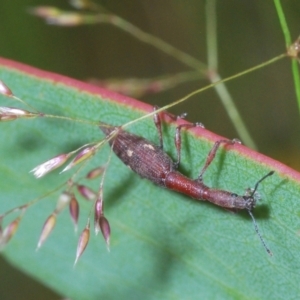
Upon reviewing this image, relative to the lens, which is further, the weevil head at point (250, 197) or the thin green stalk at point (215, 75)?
the thin green stalk at point (215, 75)


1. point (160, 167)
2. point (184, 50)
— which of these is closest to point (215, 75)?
point (184, 50)

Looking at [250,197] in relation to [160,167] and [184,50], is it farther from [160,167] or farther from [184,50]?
[184,50]

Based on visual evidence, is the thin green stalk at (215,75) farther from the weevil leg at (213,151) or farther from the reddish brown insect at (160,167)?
the weevil leg at (213,151)

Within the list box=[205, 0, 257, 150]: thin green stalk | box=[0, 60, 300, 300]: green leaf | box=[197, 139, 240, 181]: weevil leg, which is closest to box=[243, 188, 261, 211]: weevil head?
box=[0, 60, 300, 300]: green leaf

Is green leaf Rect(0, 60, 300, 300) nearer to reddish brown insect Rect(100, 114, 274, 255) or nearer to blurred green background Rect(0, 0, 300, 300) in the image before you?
reddish brown insect Rect(100, 114, 274, 255)

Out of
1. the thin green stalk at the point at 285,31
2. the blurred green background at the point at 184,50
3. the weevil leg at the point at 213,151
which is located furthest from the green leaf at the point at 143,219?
the blurred green background at the point at 184,50

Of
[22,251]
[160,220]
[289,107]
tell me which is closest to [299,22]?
[289,107]

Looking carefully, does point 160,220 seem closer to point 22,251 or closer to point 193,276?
point 193,276
